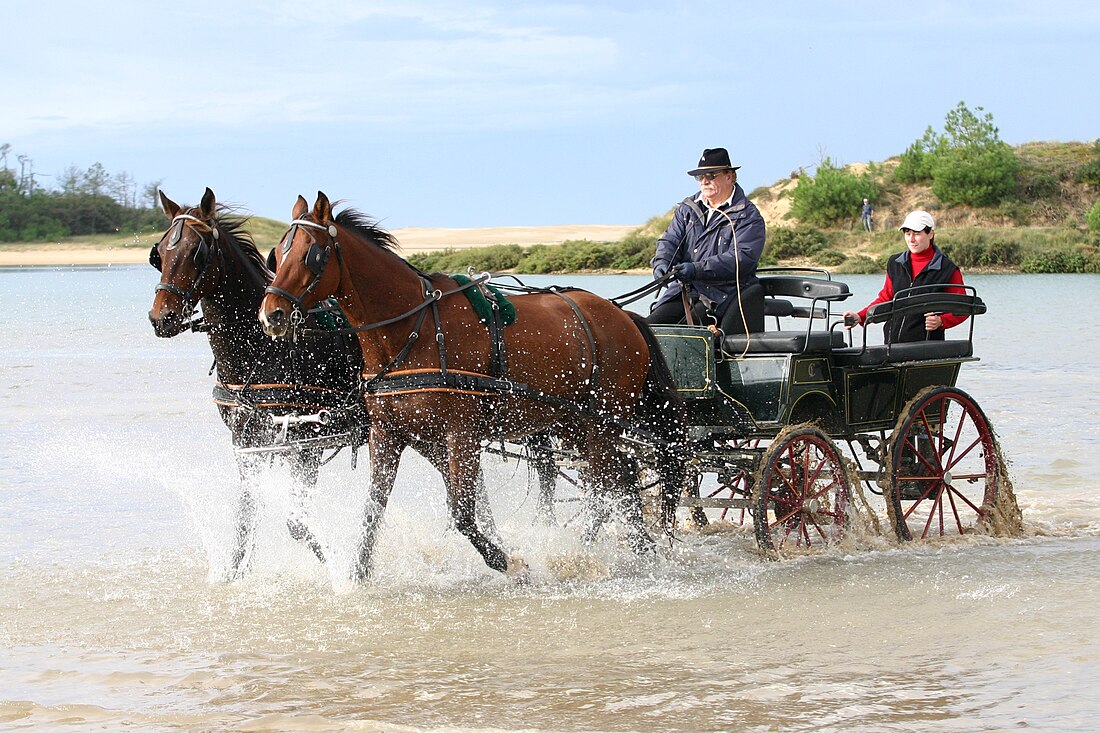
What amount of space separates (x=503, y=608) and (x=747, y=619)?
1290 millimetres

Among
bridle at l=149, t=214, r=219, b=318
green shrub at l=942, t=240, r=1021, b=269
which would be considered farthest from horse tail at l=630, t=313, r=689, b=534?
green shrub at l=942, t=240, r=1021, b=269

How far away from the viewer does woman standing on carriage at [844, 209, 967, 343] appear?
8656mm

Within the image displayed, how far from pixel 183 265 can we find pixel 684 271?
2956 mm

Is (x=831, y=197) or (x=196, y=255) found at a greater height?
(x=831, y=197)

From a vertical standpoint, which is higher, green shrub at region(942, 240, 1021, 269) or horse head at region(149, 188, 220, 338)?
horse head at region(149, 188, 220, 338)

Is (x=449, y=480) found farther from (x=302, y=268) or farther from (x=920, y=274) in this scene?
(x=920, y=274)

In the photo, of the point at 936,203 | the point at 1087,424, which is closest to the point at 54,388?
the point at 1087,424

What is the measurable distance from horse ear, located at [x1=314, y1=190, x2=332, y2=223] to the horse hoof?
2.17m

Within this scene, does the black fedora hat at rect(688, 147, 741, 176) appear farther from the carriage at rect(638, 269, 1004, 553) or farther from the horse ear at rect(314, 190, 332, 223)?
the horse ear at rect(314, 190, 332, 223)

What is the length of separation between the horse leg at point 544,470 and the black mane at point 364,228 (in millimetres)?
1714

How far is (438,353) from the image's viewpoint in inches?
264

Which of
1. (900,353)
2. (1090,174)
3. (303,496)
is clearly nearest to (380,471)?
(303,496)

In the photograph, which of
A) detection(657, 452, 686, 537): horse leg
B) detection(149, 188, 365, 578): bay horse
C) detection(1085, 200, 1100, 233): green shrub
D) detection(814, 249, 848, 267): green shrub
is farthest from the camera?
detection(1085, 200, 1100, 233): green shrub

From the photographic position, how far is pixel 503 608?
7.02 metres
